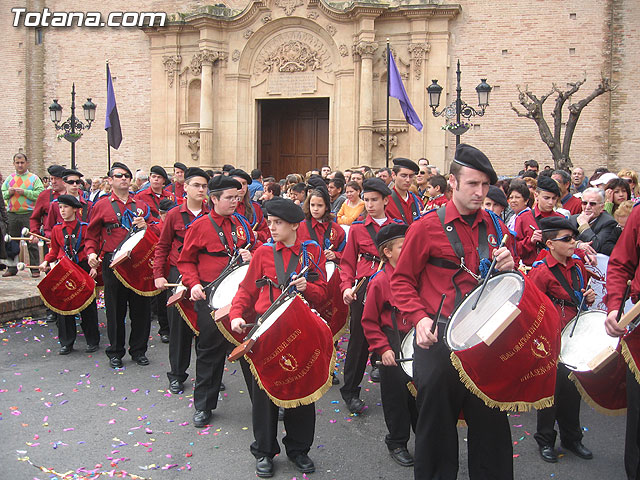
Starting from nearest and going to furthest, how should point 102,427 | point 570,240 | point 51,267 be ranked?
point 570,240 → point 102,427 → point 51,267

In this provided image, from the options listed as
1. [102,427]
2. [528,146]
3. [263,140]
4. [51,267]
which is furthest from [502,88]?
[102,427]

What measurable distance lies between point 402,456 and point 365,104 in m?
17.2

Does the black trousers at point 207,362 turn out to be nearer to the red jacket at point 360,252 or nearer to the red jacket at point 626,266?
the red jacket at point 360,252

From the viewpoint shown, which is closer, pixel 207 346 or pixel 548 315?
pixel 548 315

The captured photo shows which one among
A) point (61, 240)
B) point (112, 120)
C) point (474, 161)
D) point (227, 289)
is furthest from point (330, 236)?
point (112, 120)

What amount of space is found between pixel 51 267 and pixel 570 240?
6.17m

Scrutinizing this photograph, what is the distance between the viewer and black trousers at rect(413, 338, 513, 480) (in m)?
3.78

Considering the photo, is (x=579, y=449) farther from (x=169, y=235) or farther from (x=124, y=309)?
(x=124, y=309)

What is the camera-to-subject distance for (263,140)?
24672mm

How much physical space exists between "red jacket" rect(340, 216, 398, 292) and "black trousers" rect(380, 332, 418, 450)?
1.35m

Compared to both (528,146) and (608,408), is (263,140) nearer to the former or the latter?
(528,146)

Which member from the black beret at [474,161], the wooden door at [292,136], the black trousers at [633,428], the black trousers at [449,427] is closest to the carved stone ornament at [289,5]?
the wooden door at [292,136]

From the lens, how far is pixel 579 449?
5.32 meters

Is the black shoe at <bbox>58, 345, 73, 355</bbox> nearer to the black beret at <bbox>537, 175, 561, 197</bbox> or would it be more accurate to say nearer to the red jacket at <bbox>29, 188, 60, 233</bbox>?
the red jacket at <bbox>29, 188, 60, 233</bbox>
